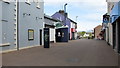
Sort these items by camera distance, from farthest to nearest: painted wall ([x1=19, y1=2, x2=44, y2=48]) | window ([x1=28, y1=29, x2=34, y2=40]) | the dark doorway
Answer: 1. the dark doorway
2. window ([x1=28, y1=29, x2=34, y2=40])
3. painted wall ([x1=19, y1=2, x2=44, y2=48])

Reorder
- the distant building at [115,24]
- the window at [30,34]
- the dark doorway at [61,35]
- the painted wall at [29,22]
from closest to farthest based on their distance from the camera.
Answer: the distant building at [115,24] → the painted wall at [29,22] → the window at [30,34] → the dark doorway at [61,35]

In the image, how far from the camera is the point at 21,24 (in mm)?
22375

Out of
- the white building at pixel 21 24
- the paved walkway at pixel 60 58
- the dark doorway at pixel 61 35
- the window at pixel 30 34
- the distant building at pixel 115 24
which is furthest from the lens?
the dark doorway at pixel 61 35

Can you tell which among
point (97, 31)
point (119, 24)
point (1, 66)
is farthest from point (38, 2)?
point (97, 31)

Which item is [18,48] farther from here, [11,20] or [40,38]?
[40,38]

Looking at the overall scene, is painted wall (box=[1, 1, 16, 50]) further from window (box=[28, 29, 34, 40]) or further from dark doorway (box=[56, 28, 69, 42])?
dark doorway (box=[56, 28, 69, 42])

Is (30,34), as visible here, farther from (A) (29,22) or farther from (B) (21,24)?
(B) (21,24)

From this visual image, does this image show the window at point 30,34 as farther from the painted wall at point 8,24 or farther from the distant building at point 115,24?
the distant building at point 115,24

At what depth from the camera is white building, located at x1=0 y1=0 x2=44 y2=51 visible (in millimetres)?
18688

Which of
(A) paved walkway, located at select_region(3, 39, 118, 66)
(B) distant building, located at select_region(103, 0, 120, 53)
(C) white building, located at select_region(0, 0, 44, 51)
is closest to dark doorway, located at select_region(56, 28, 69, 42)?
(C) white building, located at select_region(0, 0, 44, 51)

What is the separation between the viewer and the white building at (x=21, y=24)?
1869 cm

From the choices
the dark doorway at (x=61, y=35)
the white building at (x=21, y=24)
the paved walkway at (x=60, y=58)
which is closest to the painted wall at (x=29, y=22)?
the white building at (x=21, y=24)

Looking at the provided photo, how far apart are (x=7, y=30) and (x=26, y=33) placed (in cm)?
480

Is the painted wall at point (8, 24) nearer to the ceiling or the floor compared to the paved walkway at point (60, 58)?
nearer to the ceiling
